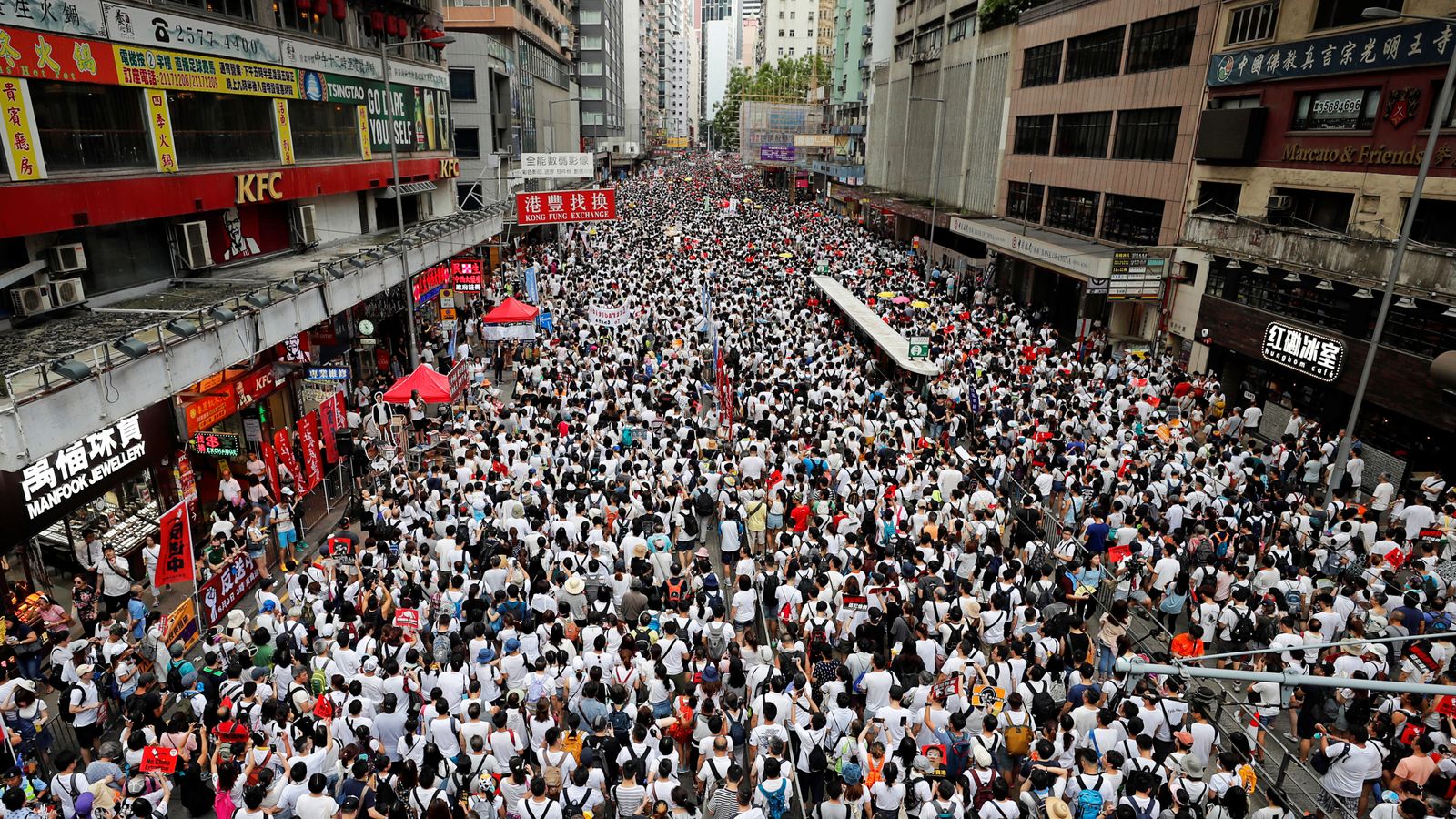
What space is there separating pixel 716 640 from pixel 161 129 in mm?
12652

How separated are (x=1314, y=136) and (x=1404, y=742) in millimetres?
16414

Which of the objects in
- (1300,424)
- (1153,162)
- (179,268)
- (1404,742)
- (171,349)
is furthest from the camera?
(1153,162)

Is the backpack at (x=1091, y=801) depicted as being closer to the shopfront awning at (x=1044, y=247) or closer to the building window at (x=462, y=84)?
the shopfront awning at (x=1044, y=247)

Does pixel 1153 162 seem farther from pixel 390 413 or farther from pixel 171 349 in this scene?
pixel 171 349

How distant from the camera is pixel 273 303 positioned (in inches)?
543

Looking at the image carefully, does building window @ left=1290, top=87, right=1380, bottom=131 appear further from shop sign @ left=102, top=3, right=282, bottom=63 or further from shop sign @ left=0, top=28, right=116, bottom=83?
shop sign @ left=0, top=28, right=116, bottom=83

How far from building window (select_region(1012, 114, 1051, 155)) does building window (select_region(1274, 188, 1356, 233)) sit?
1328cm

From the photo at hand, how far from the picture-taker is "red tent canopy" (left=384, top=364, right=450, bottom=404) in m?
16.4

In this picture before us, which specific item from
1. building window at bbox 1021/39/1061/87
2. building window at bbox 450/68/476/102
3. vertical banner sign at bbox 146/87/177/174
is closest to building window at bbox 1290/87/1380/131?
building window at bbox 1021/39/1061/87

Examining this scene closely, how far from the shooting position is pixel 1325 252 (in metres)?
18.1

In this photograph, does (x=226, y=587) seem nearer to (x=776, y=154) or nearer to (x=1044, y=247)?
(x=1044, y=247)

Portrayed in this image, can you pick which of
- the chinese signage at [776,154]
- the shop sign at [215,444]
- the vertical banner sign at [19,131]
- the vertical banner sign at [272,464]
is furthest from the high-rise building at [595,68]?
the vertical banner sign at [19,131]

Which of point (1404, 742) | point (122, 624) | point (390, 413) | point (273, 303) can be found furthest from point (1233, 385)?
point (122, 624)

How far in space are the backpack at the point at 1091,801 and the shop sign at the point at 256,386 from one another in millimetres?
14320
